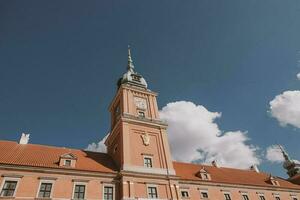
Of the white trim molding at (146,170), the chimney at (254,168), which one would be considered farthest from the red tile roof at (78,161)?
the chimney at (254,168)

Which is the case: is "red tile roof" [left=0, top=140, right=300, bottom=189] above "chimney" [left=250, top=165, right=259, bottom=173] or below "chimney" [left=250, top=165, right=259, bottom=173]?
below

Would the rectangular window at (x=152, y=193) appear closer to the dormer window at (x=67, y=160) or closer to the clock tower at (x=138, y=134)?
the clock tower at (x=138, y=134)

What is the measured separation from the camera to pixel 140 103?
3173 centimetres

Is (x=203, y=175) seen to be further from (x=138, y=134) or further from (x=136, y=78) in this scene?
(x=136, y=78)

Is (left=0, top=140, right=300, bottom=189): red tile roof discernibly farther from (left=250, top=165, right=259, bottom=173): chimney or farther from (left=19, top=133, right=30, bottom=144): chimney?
(left=250, top=165, right=259, bottom=173): chimney

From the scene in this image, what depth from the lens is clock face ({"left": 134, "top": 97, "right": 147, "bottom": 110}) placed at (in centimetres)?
3130

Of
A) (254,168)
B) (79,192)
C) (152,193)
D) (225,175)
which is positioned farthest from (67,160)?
(254,168)

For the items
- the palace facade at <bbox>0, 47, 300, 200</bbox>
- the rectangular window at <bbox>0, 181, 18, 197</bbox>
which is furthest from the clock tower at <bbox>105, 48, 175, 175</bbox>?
the rectangular window at <bbox>0, 181, 18, 197</bbox>

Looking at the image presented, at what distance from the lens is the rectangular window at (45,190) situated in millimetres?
20011

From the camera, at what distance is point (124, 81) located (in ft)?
112

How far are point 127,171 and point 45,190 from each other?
7.50 metres

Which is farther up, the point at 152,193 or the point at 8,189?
the point at 8,189

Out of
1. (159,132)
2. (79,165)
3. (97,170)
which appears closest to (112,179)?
(97,170)

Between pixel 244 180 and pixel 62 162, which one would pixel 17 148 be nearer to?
pixel 62 162
